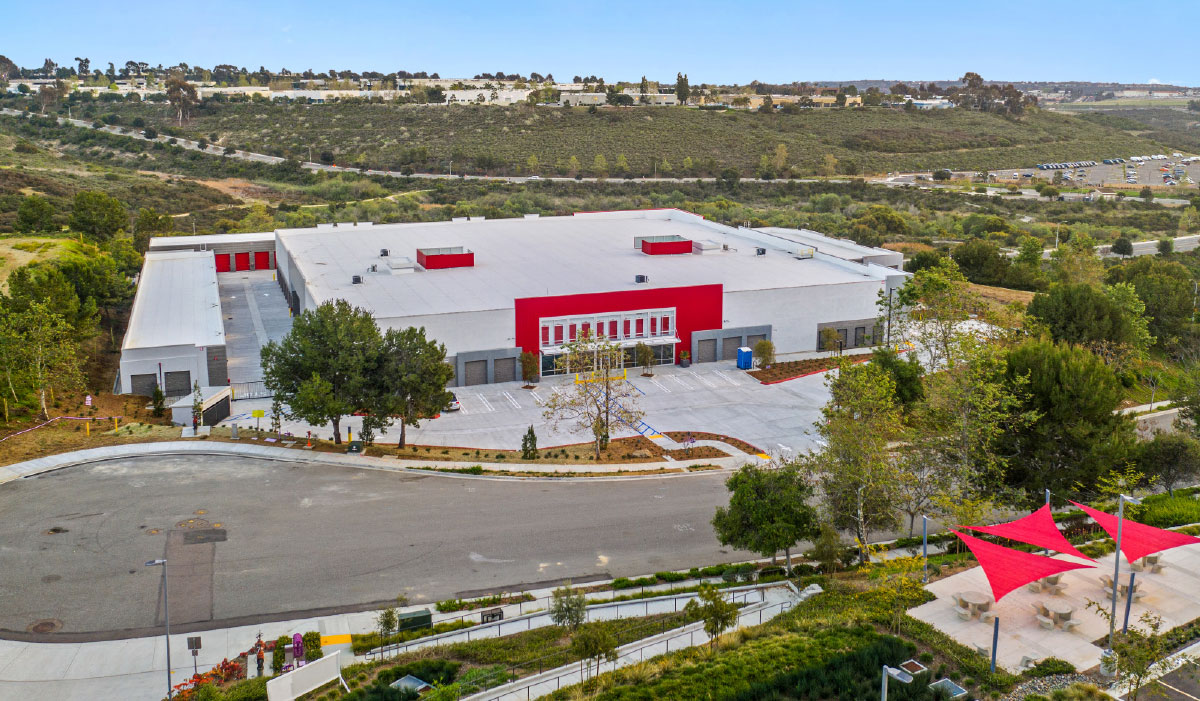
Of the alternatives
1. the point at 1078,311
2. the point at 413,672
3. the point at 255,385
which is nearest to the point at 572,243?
the point at 255,385

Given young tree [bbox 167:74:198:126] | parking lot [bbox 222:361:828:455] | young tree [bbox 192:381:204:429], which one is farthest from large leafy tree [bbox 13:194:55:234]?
young tree [bbox 167:74:198:126]

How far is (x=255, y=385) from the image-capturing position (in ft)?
168

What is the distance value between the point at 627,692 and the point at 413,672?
5.44 meters

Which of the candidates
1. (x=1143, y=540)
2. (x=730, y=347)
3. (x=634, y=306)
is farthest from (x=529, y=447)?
(x=1143, y=540)

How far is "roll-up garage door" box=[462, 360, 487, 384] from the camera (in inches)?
2069

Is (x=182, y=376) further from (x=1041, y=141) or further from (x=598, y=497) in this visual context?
(x=1041, y=141)

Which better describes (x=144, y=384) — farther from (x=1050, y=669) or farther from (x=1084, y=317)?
(x=1084, y=317)

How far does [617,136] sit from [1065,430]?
117976mm

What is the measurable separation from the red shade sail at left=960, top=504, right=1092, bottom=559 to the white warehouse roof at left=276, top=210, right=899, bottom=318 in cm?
3110

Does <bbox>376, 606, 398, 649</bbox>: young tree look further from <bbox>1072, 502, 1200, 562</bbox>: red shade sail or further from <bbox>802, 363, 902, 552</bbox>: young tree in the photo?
<bbox>1072, 502, 1200, 562</bbox>: red shade sail

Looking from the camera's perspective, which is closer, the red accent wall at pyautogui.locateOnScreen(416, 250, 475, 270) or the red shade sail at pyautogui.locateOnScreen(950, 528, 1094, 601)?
the red shade sail at pyautogui.locateOnScreen(950, 528, 1094, 601)

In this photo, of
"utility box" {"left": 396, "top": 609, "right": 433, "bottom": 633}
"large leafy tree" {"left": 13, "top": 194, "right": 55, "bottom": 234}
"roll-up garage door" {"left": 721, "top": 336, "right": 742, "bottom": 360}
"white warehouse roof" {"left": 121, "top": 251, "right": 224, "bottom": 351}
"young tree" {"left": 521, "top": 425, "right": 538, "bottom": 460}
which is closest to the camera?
"utility box" {"left": 396, "top": 609, "right": 433, "bottom": 633}

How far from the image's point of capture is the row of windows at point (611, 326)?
178 ft

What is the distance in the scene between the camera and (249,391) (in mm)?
50594
